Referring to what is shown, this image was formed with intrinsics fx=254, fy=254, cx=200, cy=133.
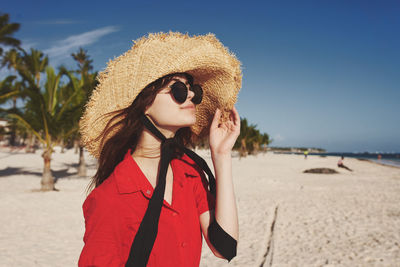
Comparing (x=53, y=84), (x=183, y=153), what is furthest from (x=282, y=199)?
(x=53, y=84)

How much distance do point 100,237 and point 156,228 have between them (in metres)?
0.24

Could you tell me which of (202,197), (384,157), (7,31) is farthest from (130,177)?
(384,157)

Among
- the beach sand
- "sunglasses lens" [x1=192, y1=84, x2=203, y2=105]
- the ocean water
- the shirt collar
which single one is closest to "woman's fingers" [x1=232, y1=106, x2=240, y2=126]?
"sunglasses lens" [x1=192, y1=84, x2=203, y2=105]

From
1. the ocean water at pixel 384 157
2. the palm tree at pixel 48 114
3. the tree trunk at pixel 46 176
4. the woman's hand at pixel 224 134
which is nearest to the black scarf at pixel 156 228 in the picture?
the woman's hand at pixel 224 134

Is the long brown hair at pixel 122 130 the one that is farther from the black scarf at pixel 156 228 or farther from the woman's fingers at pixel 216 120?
the woman's fingers at pixel 216 120

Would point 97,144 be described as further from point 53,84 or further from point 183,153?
point 53,84

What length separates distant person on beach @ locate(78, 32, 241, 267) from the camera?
45.6 inches

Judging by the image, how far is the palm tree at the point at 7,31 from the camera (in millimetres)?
16359

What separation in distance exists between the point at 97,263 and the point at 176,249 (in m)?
0.40

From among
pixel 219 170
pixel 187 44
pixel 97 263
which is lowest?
pixel 97 263

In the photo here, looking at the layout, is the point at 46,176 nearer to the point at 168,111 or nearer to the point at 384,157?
the point at 168,111

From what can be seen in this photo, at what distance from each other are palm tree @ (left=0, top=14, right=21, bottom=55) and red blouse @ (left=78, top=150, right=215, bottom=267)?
20.1m

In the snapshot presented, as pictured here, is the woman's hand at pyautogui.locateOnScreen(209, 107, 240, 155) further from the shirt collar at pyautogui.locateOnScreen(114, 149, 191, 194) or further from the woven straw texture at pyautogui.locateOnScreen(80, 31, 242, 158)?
the shirt collar at pyautogui.locateOnScreen(114, 149, 191, 194)

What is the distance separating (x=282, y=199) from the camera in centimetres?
1059
